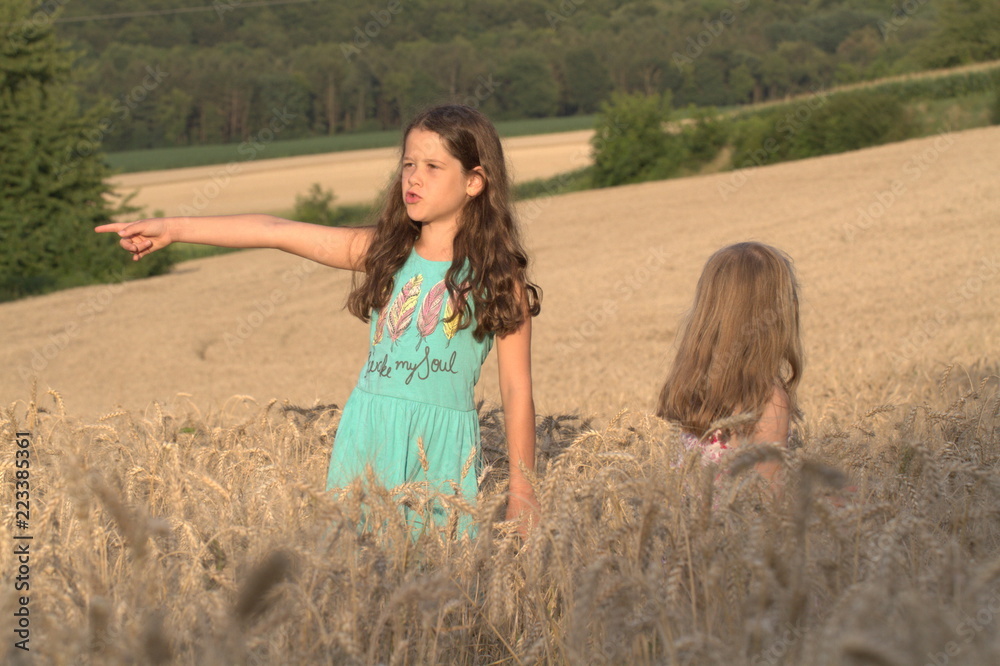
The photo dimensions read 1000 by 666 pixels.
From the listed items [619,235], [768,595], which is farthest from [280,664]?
[619,235]

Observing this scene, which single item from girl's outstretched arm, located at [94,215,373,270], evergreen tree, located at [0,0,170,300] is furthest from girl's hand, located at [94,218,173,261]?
evergreen tree, located at [0,0,170,300]

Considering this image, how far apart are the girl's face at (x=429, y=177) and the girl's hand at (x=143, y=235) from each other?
746 millimetres

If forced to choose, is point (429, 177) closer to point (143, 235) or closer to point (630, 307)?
point (143, 235)

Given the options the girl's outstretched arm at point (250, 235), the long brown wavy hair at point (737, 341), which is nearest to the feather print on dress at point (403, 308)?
the girl's outstretched arm at point (250, 235)

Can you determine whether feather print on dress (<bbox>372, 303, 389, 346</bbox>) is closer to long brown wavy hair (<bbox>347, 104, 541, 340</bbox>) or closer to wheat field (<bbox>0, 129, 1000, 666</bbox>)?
long brown wavy hair (<bbox>347, 104, 541, 340</bbox>)

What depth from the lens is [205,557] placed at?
7.47 ft

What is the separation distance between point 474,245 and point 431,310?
26 cm

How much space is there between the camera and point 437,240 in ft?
10.8

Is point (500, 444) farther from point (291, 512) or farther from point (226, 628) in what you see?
point (226, 628)

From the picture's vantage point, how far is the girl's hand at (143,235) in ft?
9.89

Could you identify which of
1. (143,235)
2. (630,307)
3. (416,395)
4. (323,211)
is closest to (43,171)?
(323,211)

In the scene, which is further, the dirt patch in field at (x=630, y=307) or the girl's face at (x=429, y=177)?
the dirt patch in field at (x=630, y=307)

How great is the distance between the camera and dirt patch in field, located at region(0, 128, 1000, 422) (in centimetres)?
852

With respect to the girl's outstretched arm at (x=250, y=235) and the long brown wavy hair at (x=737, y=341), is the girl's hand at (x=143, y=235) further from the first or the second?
the long brown wavy hair at (x=737, y=341)
